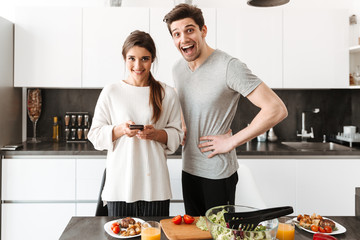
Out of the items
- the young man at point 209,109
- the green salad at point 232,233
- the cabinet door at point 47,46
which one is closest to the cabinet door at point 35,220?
the cabinet door at point 47,46

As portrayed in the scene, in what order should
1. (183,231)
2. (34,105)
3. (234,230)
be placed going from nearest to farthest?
(234,230) < (183,231) < (34,105)

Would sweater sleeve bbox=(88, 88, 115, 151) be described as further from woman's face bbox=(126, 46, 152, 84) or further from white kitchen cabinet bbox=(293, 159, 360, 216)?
white kitchen cabinet bbox=(293, 159, 360, 216)

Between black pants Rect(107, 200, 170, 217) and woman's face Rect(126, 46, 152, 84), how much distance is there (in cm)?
60

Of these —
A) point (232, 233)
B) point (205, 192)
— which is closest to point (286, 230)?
point (232, 233)

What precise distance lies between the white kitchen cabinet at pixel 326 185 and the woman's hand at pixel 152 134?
1.53m

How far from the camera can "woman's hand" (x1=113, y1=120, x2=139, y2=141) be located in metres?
1.40

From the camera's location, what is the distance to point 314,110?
3.22 metres

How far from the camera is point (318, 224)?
1255mm

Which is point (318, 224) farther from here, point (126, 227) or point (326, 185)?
point (326, 185)

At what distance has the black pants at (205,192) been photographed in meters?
1.60

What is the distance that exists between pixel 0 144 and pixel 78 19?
49.1 inches

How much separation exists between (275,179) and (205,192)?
1.19 meters

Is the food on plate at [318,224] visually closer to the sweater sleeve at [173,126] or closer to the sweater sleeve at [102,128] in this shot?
the sweater sleeve at [173,126]

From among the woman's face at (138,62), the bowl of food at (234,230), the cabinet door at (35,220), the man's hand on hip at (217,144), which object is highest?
the woman's face at (138,62)
